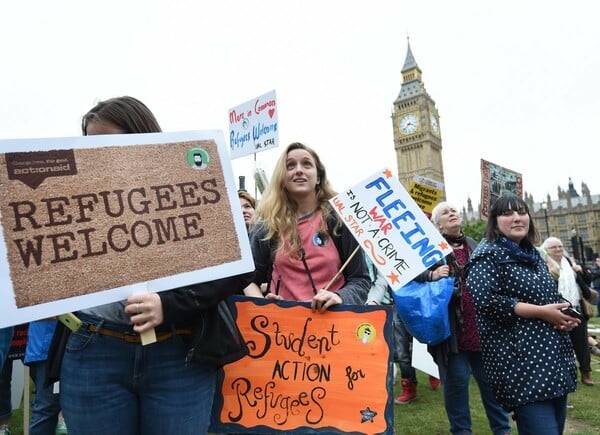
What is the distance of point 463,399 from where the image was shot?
3.65m

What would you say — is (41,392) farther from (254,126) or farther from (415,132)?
(415,132)

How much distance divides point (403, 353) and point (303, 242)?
3691mm

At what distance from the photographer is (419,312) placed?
369cm

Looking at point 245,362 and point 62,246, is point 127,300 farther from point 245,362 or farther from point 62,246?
point 245,362

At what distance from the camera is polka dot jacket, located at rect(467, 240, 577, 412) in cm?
248

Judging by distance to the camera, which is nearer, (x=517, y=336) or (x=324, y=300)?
(x=324, y=300)

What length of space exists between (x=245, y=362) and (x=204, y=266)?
34.0 inches

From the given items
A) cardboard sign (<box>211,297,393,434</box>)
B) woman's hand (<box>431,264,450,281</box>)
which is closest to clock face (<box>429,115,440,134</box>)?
woman's hand (<box>431,264,450,281</box>)

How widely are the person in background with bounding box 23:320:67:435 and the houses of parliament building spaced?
3477 inches

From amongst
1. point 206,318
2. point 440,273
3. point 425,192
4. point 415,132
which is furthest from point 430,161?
point 206,318

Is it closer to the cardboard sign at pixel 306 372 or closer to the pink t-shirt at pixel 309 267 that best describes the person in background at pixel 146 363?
the cardboard sign at pixel 306 372

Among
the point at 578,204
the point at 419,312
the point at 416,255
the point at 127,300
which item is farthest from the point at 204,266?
the point at 578,204

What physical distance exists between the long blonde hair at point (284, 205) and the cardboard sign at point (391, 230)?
0.38 ft

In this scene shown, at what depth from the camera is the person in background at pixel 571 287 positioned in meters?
5.84
